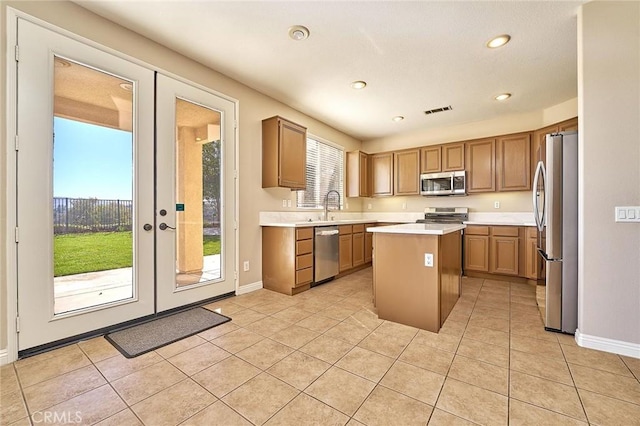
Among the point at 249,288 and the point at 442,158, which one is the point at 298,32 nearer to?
the point at 249,288

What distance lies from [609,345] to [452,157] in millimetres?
3539

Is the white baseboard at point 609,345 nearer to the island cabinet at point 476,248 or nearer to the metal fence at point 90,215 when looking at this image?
the island cabinet at point 476,248

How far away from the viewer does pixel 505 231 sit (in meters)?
4.19

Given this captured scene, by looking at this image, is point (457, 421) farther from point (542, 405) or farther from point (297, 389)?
point (297, 389)

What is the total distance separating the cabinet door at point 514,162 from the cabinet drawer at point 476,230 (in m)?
0.76

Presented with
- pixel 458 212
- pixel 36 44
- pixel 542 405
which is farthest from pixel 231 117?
pixel 458 212

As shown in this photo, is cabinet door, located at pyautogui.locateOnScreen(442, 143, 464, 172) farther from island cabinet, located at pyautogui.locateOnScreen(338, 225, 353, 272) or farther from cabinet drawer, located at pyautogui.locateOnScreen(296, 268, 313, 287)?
cabinet drawer, located at pyautogui.locateOnScreen(296, 268, 313, 287)

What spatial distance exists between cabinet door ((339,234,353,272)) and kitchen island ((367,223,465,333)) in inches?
63.7

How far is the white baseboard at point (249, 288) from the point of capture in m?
3.50

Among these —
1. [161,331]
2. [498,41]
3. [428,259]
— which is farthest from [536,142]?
[161,331]

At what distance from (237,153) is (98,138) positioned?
1423 millimetres

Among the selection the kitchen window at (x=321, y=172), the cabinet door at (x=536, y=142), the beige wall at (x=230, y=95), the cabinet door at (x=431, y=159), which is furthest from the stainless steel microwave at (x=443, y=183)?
the beige wall at (x=230, y=95)

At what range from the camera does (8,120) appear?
6.25 ft

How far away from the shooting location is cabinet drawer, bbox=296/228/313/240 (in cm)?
356
